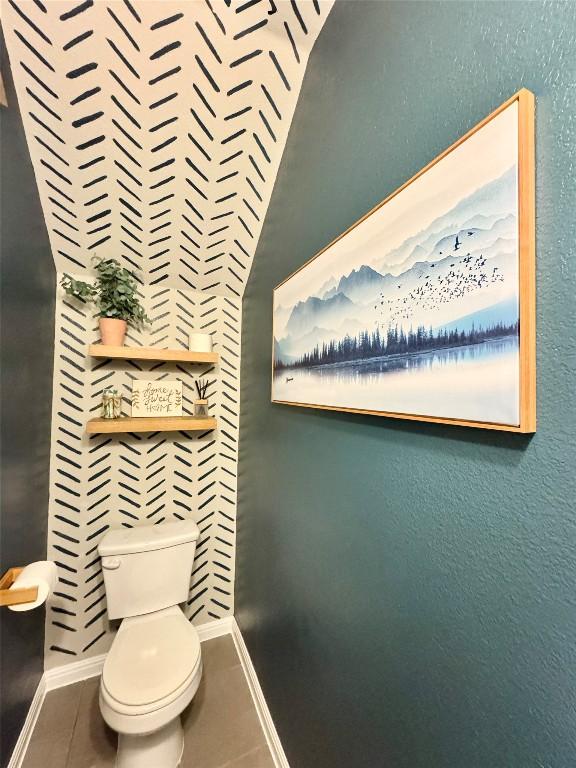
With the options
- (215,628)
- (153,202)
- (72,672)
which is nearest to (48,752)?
(72,672)

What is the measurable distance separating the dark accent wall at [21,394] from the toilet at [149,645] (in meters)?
0.33

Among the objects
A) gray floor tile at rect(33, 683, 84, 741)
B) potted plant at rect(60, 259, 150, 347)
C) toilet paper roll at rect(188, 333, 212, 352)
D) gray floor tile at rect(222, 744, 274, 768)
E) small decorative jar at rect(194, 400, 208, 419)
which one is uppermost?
potted plant at rect(60, 259, 150, 347)

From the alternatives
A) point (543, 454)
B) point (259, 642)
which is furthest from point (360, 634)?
point (259, 642)

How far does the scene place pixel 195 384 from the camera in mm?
1849

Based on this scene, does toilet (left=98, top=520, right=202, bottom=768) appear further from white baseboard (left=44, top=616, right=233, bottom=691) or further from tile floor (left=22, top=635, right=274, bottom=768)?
white baseboard (left=44, top=616, right=233, bottom=691)

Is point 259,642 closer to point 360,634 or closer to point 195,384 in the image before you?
point 360,634

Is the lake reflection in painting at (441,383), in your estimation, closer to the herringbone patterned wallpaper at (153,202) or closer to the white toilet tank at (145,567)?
the herringbone patterned wallpaper at (153,202)

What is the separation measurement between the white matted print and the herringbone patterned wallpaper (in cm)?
6

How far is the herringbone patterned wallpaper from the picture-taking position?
3.36 feet

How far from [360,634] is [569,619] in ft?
1.78

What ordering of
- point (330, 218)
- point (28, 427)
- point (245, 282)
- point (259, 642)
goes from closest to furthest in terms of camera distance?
point (330, 218) < point (28, 427) < point (259, 642) < point (245, 282)

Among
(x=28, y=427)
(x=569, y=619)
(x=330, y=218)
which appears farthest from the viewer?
(x=28, y=427)

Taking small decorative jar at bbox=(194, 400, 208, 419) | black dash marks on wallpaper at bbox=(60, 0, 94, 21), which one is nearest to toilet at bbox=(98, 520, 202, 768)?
small decorative jar at bbox=(194, 400, 208, 419)

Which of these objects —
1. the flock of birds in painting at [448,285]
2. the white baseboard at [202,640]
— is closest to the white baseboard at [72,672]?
the white baseboard at [202,640]
